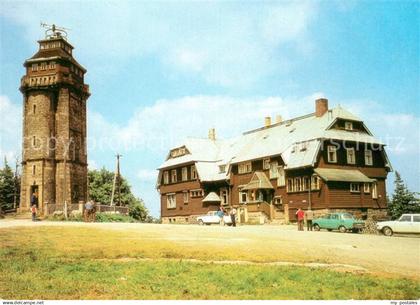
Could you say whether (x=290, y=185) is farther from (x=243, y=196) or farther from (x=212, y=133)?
(x=212, y=133)

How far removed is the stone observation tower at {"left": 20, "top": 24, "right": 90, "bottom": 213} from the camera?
52219 mm

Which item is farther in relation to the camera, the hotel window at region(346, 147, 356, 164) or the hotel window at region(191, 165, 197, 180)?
the hotel window at region(191, 165, 197, 180)

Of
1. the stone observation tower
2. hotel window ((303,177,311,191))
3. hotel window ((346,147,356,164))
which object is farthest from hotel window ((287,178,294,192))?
the stone observation tower

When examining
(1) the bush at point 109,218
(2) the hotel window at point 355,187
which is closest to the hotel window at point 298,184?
(2) the hotel window at point 355,187

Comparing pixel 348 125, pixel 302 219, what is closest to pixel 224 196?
pixel 348 125

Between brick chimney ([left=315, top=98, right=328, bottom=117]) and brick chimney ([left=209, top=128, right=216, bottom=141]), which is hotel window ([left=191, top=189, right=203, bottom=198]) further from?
brick chimney ([left=315, top=98, right=328, bottom=117])

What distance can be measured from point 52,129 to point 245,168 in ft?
74.1

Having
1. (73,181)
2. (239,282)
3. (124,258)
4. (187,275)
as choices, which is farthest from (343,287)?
(73,181)

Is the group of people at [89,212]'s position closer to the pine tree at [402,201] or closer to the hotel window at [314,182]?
the hotel window at [314,182]

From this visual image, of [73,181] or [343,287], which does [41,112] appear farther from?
[343,287]

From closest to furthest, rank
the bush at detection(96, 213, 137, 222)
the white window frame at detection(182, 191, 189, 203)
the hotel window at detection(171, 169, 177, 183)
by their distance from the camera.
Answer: the bush at detection(96, 213, 137, 222), the white window frame at detection(182, 191, 189, 203), the hotel window at detection(171, 169, 177, 183)

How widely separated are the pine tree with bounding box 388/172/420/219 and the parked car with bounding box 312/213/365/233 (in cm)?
2058

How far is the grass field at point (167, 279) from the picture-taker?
1191cm

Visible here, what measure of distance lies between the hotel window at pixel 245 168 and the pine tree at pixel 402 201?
17042 millimetres
